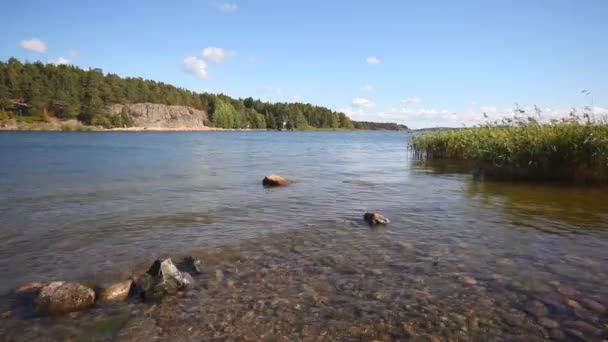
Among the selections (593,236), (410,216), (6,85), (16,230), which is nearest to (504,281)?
(593,236)

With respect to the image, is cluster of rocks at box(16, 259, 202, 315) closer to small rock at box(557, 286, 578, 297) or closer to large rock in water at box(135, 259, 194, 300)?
large rock in water at box(135, 259, 194, 300)

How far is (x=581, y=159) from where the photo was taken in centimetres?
1797

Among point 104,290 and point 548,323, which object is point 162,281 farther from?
point 548,323

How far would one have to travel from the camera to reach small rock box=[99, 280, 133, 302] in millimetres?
6328

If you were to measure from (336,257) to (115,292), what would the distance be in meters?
4.13

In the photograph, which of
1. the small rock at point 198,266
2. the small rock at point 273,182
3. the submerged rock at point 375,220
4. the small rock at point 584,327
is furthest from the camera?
the small rock at point 273,182

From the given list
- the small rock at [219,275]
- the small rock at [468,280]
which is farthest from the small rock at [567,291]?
the small rock at [219,275]

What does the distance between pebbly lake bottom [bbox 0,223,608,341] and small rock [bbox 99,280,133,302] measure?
0.27m

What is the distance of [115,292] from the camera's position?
6445 millimetres

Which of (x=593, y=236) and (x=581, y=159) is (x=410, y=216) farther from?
(x=581, y=159)

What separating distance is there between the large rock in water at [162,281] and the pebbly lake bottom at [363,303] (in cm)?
19

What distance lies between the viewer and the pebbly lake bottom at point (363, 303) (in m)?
5.30

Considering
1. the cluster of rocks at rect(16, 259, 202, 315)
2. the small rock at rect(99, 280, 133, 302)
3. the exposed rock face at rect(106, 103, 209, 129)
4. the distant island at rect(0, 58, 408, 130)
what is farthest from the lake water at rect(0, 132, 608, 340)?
the exposed rock face at rect(106, 103, 209, 129)

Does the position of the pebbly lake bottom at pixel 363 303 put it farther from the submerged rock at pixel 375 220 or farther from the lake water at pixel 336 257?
the submerged rock at pixel 375 220
